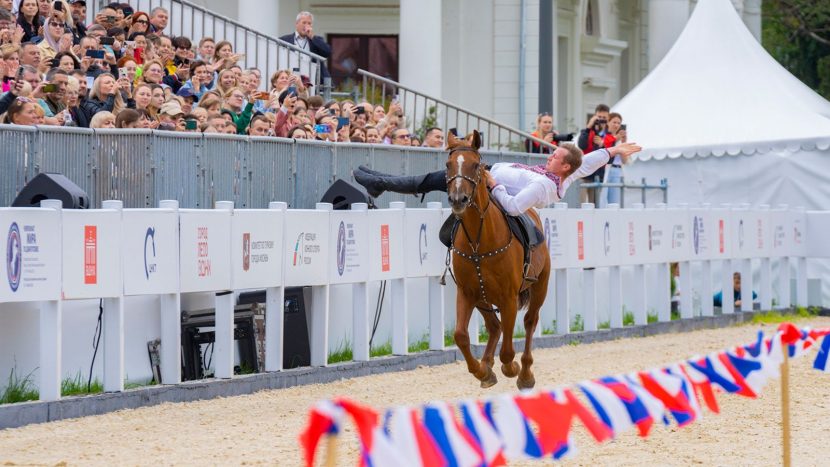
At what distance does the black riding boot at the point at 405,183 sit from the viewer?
45.0ft

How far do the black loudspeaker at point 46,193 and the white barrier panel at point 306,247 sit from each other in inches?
114

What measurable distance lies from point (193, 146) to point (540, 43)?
1896 cm

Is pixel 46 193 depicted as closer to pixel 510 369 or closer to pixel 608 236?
pixel 510 369

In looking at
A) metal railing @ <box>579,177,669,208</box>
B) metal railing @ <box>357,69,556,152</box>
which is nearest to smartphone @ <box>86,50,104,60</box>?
metal railing @ <box>579,177,669,208</box>

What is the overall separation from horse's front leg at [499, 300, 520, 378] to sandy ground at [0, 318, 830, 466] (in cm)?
57

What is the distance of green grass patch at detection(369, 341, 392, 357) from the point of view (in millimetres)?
16281

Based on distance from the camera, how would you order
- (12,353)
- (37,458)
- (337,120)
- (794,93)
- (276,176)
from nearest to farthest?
(37,458) < (12,353) < (276,176) < (337,120) < (794,93)

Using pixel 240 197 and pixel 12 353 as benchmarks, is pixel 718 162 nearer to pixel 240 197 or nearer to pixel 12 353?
pixel 240 197

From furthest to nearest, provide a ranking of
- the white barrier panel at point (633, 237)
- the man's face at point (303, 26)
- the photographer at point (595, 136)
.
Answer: the photographer at point (595, 136) → the man's face at point (303, 26) → the white barrier panel at point (633, 237)

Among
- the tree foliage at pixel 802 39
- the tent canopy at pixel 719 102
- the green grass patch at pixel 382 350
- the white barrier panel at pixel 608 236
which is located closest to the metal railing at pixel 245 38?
the white barrier panel at pixel 608 236

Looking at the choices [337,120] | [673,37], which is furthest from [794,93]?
[337,120]

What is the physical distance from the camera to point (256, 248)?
14102mm

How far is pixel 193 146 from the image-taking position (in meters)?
14.1

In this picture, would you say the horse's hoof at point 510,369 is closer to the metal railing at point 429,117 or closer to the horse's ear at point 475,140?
the horse's ear at point 475,140
